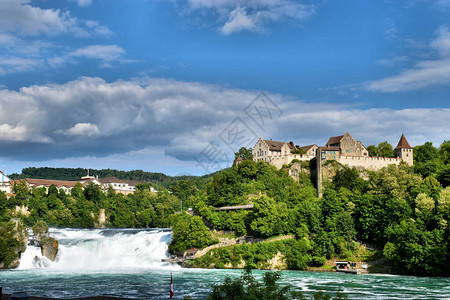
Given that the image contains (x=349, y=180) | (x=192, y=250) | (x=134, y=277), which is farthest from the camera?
(x=349, y=180)

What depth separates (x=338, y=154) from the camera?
6550cm

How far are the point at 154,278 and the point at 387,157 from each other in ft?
140

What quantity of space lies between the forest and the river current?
3.13 m

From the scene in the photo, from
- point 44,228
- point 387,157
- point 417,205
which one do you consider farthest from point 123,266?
point 387,157

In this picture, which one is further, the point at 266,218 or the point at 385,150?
the point at 385,150

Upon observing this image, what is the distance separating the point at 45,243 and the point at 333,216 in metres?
34.5

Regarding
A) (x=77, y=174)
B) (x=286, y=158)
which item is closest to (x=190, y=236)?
(x=286, y=158)

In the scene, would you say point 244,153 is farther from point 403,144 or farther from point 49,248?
point 49,248

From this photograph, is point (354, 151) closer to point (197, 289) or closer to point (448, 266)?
point (448, 266)

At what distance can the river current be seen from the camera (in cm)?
3391

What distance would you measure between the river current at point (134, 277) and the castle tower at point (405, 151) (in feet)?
95.9

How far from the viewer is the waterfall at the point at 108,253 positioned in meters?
53.4

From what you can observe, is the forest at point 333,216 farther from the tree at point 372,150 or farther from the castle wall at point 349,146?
the tree at point 372,150

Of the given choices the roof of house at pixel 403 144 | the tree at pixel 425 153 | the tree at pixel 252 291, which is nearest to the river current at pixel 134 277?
the tree at pixel 252 291
